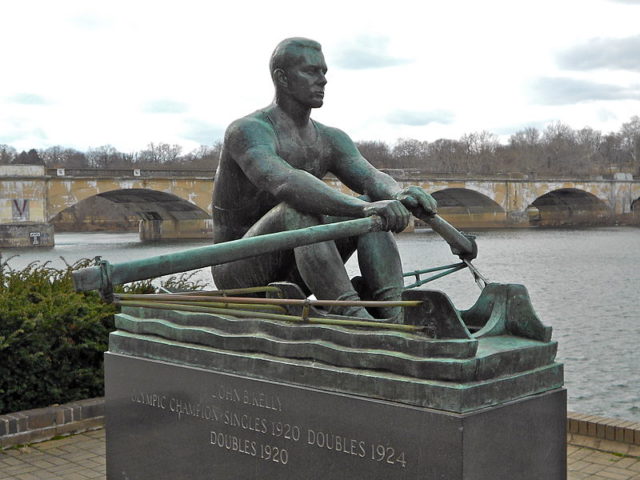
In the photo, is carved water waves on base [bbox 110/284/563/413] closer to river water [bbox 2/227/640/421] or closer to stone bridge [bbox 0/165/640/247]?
river water [bbox 2/227/640/421]

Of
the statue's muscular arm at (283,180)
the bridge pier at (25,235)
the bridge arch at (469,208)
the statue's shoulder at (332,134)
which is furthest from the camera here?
the bridge arch at (469,208)

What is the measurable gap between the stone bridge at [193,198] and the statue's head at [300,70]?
39.8 meters

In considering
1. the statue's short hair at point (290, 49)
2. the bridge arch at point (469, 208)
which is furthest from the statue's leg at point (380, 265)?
the bridge arch at point (469, 208)

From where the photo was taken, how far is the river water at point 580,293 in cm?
1070

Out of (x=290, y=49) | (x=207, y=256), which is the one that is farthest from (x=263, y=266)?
(x=290, y=49)

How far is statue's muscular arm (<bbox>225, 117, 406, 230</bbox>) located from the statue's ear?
0.83 ft

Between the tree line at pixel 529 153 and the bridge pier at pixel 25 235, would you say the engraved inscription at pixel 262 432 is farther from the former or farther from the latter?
the tree line at pixel 529 153

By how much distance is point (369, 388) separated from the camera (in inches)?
145

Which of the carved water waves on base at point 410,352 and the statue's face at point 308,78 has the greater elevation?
the statue's face at point 308,78

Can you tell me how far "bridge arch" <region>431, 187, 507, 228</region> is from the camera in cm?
6378

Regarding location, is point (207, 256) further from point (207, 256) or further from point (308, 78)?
point (308, 78)

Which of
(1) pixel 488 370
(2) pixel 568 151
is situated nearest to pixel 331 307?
(1) pixel 488 370

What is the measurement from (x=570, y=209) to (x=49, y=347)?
7112 cm

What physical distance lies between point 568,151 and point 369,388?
10763 centimetres
